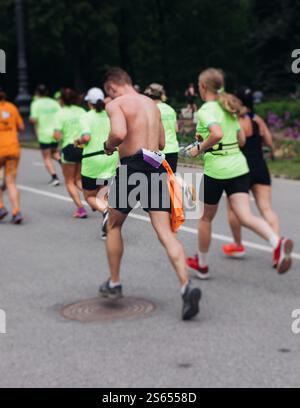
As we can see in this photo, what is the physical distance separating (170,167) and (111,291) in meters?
1.37

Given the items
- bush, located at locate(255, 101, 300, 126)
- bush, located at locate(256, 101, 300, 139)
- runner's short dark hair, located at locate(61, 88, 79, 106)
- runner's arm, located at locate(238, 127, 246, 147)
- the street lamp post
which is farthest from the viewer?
the street lamp post

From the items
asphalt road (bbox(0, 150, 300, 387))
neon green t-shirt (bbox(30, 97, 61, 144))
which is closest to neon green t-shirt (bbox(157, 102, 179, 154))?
asphalt road (bbox(0, 150, 300, 387))

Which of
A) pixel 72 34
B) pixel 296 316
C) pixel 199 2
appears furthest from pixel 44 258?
pixel 199 2

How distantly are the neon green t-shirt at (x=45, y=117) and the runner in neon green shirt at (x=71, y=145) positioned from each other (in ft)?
13.5

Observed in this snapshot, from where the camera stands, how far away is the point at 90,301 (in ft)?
23.5

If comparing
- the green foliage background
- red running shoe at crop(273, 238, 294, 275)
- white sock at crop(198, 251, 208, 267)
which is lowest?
white sock at crop(198, 251, 208, 267)

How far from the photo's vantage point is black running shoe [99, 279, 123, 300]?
7.09 m

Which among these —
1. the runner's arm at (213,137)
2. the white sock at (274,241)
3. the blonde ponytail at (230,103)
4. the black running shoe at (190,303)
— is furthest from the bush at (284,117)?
the black running shoe at (190,303)

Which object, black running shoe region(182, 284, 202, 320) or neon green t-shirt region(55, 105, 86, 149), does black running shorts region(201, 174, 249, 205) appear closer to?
black running shoe region(182, 284, 202, 320)

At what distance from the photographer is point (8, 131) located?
11484 millimetres

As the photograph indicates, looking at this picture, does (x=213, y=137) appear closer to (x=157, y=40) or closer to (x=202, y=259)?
(x=202, y=259)

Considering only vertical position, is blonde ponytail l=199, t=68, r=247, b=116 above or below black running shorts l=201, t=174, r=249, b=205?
above

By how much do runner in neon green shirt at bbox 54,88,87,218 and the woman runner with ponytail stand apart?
4007mm

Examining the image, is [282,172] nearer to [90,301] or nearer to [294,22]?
[90,301]
